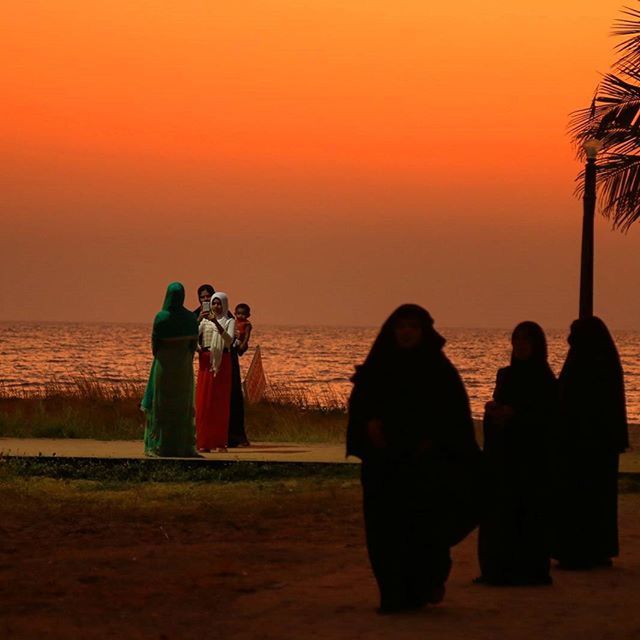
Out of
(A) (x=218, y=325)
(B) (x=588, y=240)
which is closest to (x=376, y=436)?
(A) (x=218, y=325)

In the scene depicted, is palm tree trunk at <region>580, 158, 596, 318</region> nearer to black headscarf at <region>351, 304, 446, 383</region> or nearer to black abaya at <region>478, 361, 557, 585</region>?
black abaya at <region>478, 361, 557, 585</region>

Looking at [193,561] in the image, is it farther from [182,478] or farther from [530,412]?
[182,478]

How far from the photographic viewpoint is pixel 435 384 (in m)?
8.39

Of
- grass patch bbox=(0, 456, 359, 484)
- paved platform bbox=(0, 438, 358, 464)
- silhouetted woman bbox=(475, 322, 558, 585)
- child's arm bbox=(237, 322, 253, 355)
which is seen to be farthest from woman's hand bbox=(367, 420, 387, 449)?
child's arm bbox=(237, 322, 253, 355)

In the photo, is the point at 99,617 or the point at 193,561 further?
the point at 193,561

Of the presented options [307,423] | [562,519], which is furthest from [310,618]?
[307,423]

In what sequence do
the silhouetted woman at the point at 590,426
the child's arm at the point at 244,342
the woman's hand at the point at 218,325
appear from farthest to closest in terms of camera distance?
the child's arm at the point at 244,342, the woman's hand at the point at 218,325, the silhouetted woman at the point at 590,426

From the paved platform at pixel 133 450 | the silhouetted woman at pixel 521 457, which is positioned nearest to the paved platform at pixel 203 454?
the paved platform at pixel 133 450

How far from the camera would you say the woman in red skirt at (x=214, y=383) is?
58.8 feet

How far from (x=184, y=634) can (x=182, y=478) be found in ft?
25.7

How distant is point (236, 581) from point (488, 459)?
1.77 metres

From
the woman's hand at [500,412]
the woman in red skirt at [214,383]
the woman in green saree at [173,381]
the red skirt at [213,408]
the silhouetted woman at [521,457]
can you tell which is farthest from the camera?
the red skirt at [213,408]

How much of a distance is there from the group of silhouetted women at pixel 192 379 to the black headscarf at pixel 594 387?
6786 mm

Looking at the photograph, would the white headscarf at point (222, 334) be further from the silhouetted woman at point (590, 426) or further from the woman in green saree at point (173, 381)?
the silhouetted woman at point (590, 426)
